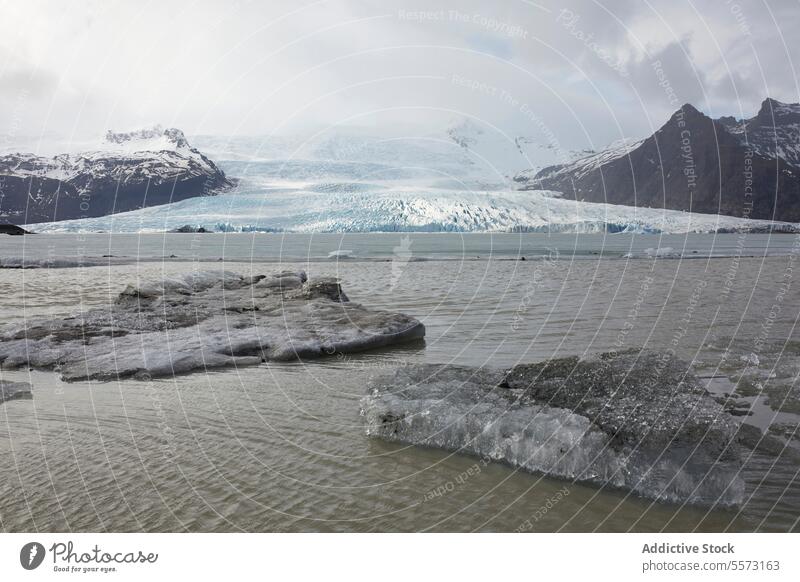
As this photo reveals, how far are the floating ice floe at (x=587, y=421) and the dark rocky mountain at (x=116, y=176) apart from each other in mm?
81272

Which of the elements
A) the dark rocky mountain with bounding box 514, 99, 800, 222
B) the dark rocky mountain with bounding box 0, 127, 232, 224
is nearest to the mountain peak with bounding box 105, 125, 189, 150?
the dark rocky mountain with bounding box 0, 127, 232, 224

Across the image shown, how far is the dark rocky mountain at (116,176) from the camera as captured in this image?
96.7m

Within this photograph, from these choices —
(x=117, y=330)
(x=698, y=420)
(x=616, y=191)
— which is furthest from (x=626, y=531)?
(x=616, y=191)

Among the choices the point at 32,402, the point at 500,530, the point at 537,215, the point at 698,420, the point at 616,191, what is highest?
the point at 616,191

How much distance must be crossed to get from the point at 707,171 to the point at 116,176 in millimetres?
123723

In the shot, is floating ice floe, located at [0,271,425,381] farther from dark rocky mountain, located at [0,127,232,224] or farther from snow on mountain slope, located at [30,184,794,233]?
dark rocky mountain, located at [0,127,232,224]

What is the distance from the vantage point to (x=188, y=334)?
424 inches

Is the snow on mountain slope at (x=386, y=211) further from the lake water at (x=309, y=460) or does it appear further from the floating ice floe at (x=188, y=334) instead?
the lake water at (x=309, y=460)

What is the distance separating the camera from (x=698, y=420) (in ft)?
18.3

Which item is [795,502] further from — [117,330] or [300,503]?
[117,330]

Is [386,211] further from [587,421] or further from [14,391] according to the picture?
[587,421]

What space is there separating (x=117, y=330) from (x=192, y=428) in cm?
613

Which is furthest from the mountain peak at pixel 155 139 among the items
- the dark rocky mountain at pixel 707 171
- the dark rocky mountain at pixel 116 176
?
the dark rocky mountain at pixel 707 171
